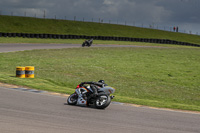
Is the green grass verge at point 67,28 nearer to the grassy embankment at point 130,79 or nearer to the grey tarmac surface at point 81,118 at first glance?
the grassy embankment at point 130,79

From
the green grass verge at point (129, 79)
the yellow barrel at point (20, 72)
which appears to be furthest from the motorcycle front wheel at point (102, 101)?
the yellow barrel at point (20, 72)

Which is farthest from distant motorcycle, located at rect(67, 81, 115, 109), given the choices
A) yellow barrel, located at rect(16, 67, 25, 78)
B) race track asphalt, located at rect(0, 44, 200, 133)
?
yellow barrel, located at rect(16, 67, 25, 78)

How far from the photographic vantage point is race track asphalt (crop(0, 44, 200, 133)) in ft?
27.0

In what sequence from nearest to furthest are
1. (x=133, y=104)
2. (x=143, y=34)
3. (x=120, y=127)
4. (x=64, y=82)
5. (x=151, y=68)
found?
(x=120, y=127)
(x=133, y=104)
(x=64, y=82)
(x=151, y=68)
(x=143, y=34)

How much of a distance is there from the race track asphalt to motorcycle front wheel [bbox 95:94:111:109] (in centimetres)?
19

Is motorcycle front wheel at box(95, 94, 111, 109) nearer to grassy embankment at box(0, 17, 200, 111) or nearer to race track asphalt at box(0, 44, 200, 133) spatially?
race track asphalt at box(0, 44, 200, 133)

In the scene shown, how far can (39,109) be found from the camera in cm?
1037

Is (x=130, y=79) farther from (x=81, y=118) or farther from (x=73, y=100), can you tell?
(x=81, y=118)

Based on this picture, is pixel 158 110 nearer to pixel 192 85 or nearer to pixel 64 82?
pixel 64 82

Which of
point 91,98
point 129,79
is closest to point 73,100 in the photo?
point 91,98

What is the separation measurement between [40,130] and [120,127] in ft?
6.74

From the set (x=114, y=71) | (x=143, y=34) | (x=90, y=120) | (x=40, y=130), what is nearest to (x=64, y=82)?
(x=114, y=71)

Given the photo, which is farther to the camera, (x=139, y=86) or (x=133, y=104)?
(x=139, y=86)

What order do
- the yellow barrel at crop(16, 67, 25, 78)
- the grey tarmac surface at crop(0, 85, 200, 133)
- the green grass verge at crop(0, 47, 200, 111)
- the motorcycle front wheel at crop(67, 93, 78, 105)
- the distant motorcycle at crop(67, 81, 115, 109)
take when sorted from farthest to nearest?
1. the yellow barrel at crop(16, 67, 25, 78)
2. the green grass verge at crop(0, 47, 200, 111)
3. the motorcycle front wheel at crop(67, 93, 78, 105)
4. the distant motorcycle at crop(67, 81, 115, 109)
5. the grey tarmac surface at crop(0, 85, 200, 133)
